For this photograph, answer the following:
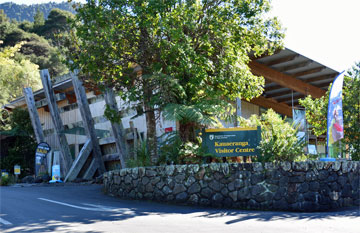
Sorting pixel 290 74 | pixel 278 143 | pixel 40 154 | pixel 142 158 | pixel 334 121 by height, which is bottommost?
pixel 142 158

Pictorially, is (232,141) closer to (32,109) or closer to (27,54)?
(32,109)

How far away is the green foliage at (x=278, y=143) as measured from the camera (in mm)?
12219

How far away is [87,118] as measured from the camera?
23.4m

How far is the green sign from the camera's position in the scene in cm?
1257

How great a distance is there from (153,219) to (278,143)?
4.79 m

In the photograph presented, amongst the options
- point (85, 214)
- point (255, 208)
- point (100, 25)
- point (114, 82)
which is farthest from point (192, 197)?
point (100, 25)

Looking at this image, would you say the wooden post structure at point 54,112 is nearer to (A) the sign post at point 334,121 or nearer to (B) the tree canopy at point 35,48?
(A) the sign post at point 334,121

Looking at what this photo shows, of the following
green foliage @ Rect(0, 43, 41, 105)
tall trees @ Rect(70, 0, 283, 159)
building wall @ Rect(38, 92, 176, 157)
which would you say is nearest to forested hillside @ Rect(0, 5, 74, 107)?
green foliage @ Rect(0, 43, 41, 105)

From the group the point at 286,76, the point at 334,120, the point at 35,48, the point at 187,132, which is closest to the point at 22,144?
the point at 286,76

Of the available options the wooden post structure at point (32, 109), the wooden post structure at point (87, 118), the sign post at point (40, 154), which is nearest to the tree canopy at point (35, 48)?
the wooden post structure at point (32, 109)

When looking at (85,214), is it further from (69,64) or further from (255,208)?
(69,64)

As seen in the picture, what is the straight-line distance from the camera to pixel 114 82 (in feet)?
49.3

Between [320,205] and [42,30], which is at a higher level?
[42,30]

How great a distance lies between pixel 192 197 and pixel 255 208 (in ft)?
5.78
